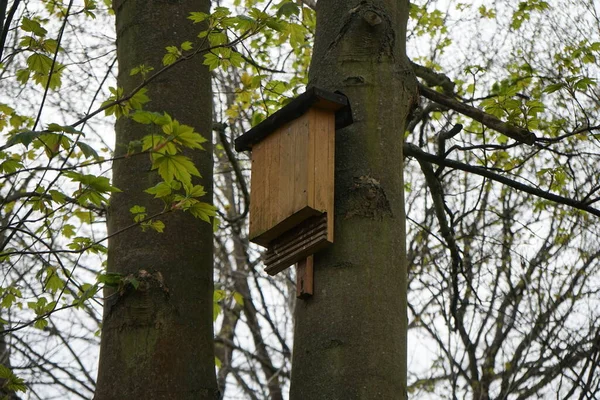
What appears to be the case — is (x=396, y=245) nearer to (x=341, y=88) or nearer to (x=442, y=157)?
(x=341, y=88)

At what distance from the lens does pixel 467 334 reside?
19.6 feet

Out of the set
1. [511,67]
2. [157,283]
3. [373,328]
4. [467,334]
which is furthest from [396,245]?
[511,67]

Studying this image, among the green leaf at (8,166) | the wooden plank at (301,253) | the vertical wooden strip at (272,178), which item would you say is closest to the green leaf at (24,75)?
the green leaf at (8,166)

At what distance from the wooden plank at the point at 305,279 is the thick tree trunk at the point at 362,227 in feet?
0.06

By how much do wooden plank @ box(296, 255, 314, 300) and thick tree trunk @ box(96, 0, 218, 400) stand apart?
481 mm

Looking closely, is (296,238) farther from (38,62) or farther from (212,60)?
(38,62)

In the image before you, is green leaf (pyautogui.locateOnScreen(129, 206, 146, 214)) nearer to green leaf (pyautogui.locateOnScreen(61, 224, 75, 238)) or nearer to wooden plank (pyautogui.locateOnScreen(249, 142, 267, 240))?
wooden plank (pyautogui.locateOnScreen(249, 142, 267, 240))

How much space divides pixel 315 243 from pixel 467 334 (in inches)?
151

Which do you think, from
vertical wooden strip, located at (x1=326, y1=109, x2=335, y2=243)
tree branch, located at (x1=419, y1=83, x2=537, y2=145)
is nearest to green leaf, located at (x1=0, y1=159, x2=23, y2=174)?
vertical wooden strip, located at (x1=326, y1=109, x2=335, y2=243)

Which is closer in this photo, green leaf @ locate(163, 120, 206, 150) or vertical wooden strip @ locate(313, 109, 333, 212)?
green leaf @ locate(163, 120, 206, 150)

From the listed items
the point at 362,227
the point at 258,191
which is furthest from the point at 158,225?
the point at 362,227

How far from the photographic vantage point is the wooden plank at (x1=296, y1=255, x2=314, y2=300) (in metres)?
2.40

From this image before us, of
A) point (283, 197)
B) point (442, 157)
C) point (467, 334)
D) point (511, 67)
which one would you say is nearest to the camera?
point (283, 197)

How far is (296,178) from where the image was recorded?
2.64 meters
